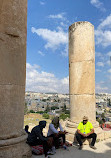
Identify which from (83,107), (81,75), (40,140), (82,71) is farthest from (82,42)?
(40,140)

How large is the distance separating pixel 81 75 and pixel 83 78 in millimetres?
268

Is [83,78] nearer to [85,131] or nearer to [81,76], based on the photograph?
[81,76]

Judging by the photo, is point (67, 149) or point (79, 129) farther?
point (79, 129)

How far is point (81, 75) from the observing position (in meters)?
10.6

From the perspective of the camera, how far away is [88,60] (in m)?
10.7

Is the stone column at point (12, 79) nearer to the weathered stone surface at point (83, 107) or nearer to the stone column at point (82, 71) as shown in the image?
the weathered stone surface at point (83, 107)

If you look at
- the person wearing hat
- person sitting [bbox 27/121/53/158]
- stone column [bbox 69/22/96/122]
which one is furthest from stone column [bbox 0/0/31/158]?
stone column [bbox 69/22/96/122]

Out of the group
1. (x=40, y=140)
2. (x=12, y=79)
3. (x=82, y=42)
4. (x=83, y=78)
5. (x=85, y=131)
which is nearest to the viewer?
(x=12, y=79)

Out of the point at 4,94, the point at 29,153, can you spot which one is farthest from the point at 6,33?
the point at 29,153

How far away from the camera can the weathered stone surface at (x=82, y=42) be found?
10813 millimetres

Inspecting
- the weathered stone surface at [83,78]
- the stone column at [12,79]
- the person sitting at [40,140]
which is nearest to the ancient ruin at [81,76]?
the weathered stone surface at [83,78]

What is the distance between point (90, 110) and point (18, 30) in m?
7.35

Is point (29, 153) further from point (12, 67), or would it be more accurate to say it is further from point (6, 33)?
point (6, 33)

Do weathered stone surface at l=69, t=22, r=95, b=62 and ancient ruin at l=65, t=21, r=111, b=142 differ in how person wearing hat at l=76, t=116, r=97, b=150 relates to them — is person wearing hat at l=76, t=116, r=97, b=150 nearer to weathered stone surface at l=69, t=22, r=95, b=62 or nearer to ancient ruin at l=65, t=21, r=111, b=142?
ancient ruin at l=65, t=21, r=111, b=142
